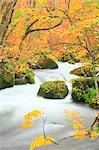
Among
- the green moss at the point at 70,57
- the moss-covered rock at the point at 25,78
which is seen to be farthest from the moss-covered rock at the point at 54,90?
the moss-covered rock at the point at 25,78

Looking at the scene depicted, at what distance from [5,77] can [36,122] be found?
14.7ft

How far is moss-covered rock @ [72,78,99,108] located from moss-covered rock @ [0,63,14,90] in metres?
3.33

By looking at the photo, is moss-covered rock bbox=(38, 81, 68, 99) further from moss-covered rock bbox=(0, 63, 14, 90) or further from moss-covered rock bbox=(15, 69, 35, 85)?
moss-covered rock bbox=(15, 69, 35, 85)

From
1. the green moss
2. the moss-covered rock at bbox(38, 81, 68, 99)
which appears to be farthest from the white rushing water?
the green moss

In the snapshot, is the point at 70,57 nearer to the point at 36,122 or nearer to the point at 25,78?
the point at 25,78

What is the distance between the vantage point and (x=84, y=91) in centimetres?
1249

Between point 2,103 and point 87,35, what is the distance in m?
5.22

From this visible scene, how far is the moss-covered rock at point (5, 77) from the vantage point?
1445cm

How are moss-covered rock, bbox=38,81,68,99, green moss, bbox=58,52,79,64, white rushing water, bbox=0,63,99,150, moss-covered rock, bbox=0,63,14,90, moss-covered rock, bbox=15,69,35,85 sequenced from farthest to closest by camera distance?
moss-covered rock, bbox=15,69,35,85
green moss, bbox=58,52,79,64
moss-covered rock, bbox=0,63,14,90
moss-covered rock, bbox=38,81,68,99
white rushing water, bbox=0,63,99,150

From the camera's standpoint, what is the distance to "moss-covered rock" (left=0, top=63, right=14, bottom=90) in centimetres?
1445

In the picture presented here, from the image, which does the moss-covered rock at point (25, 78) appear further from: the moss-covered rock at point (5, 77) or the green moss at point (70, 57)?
the green moss at point (70, 57)

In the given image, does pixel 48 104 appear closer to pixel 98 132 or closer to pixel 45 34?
pixel 98 132

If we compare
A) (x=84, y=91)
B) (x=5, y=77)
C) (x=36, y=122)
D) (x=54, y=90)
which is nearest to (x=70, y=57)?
(x=5, y=77)

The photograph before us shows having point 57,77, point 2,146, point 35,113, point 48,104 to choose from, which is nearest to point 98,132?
point 35,113
